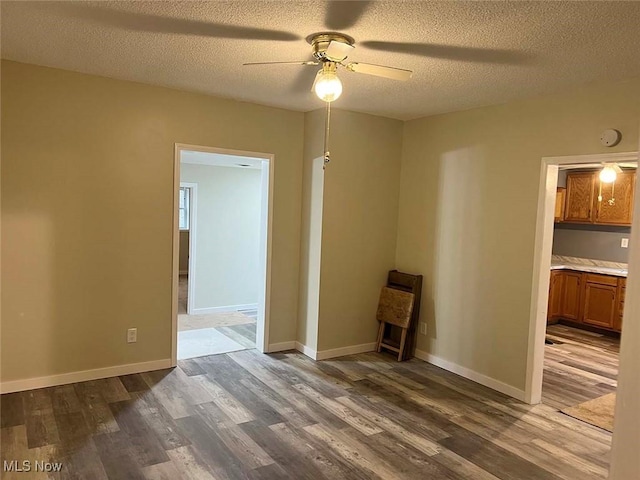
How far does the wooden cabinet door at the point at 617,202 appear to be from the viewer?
588 cm

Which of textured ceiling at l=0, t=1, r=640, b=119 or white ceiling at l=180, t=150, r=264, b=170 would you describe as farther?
white ceiling at l=180, t=150, r=264, b=170

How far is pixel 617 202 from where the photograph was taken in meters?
6.00

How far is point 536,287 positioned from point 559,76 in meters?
1.61

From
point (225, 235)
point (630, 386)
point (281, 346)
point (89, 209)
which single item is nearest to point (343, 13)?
point (630, 386)

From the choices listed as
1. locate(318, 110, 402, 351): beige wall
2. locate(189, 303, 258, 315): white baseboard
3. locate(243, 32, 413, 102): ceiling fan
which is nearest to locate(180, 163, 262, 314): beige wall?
locate(189, 303, 258, 315): white baseboard

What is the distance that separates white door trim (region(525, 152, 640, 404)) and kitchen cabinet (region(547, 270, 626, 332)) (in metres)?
2.69

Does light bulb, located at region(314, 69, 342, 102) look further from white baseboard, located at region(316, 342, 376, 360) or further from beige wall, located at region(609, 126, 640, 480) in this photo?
white baseboard, located at region(316, 342, 376, 360)

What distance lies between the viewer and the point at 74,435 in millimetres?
2945

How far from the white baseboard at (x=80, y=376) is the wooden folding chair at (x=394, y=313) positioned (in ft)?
7.09

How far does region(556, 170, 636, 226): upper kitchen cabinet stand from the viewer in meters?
5.91

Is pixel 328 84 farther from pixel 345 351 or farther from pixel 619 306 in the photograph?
pixel 619 306


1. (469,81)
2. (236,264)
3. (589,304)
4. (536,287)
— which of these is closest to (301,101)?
(469,81)

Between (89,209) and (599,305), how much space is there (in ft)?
19.7

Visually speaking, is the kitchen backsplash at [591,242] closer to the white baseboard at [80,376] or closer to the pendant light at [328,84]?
the pendant light at [328,84]
